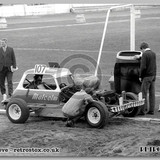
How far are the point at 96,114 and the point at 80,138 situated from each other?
0.81m

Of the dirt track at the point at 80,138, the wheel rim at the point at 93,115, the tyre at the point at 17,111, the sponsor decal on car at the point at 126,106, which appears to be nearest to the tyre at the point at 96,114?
the wheel rim at the point at 93,115

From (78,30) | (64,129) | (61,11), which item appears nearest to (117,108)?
(64,129)

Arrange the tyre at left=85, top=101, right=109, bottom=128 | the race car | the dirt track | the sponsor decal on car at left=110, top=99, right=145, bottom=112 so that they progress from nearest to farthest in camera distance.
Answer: the dirt track, the tyre at left=85, top=101, right=109, bottom=128, the sponsor decal on car at left=110, top=99, right=145, bottom=112, the race car

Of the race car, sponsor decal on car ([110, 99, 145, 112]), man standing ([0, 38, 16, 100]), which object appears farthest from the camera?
man standing ([0, 38, 16, 100])

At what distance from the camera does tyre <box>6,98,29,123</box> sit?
11.2m

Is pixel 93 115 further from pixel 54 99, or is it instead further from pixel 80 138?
pixel 54 99

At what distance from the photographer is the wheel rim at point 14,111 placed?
37.4ft

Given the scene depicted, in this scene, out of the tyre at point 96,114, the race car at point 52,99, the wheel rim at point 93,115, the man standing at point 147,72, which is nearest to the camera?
the tyre at point 96,114

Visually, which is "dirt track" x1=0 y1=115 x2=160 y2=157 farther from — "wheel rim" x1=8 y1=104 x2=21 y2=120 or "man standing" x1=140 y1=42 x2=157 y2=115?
"man standing" x1=140 y1=42 x2=157 y2=115

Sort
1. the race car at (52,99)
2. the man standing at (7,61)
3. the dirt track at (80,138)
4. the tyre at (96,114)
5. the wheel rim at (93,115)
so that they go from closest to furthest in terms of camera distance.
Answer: the dirt track at (80,138) < the tyre at (96,114) < the wheel rim at (93,115) < the race car at (52,99) < the man standing at (7,61)

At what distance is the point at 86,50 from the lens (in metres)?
25.0

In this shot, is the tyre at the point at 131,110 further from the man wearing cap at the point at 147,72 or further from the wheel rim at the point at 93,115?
the wheel rim at the point at 93,115

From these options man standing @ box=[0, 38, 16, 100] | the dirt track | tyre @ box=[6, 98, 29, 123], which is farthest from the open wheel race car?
man standing @ box=[0, 38, 16, 100]

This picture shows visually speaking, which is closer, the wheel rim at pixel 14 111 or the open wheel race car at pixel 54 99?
the open wheel race car at pixel 54 99
